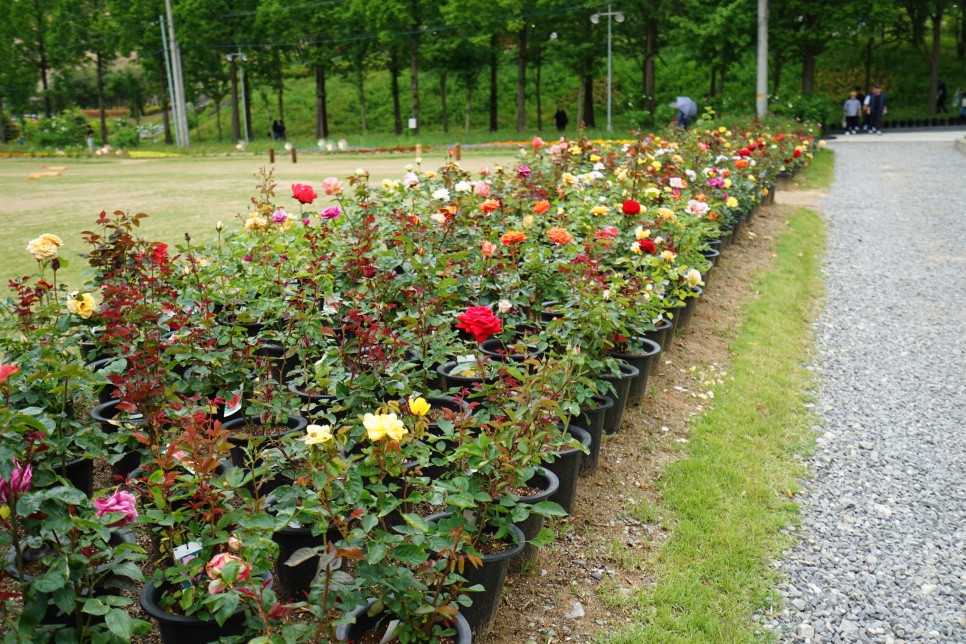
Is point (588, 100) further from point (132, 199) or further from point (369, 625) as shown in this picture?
point (369, 625)

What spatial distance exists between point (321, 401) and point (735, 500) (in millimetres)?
1740

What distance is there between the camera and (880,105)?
94.9ft

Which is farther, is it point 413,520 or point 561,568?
point 561,568

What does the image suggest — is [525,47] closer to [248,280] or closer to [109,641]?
[248,280]

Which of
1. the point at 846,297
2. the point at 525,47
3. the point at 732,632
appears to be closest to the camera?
the point at 732,632

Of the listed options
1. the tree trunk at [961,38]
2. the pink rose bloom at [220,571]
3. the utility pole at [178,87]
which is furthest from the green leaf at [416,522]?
the tree trunk at [961,38]

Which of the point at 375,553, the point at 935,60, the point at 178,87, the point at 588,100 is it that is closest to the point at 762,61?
the point at 588,100

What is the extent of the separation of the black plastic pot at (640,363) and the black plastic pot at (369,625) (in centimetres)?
222

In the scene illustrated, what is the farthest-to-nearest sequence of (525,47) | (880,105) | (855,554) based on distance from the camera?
(525,47)
(880,105)
(855,554)

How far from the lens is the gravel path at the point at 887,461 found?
2914 mm

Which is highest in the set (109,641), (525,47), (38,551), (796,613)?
(525,47)

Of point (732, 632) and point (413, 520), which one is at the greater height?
point (413, 520)

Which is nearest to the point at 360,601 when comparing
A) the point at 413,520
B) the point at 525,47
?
the point at 413,520

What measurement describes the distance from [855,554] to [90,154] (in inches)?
1474
